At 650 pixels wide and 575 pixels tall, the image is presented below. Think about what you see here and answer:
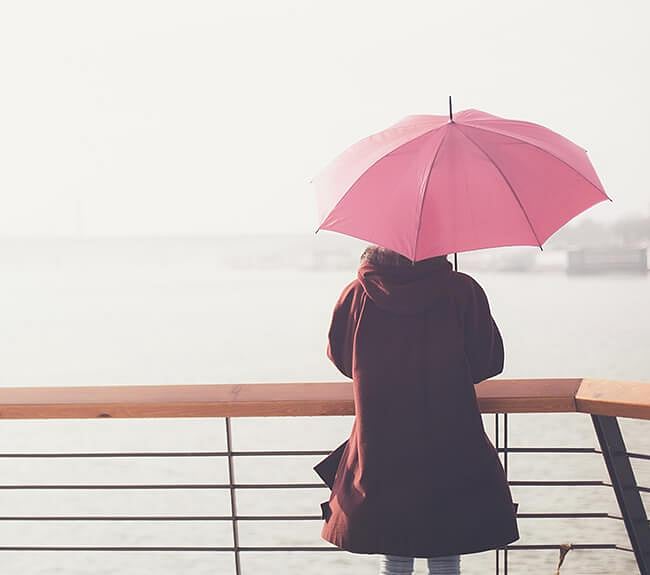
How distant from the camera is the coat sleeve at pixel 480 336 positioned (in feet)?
6.06

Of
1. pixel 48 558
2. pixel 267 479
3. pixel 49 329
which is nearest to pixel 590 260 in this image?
pixel 49 329

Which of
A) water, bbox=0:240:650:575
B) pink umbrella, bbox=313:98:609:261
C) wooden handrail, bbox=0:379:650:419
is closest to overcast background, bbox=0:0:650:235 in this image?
water, bbox=0:240:650:575

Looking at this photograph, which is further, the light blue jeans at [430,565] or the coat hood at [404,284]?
the light blue jeans at [430,565]

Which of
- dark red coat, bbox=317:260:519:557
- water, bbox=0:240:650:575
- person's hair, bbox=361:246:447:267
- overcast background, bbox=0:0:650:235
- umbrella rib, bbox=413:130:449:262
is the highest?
overcast background, bbox=0:0:650:235

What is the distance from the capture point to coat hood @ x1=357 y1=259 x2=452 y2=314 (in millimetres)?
1830

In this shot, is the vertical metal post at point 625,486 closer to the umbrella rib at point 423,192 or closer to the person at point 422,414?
the person at point 422,414

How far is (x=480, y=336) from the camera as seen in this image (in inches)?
73.0

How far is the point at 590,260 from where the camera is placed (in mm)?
39094

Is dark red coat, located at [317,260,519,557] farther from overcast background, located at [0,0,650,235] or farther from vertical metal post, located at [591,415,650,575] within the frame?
overcast background, located at [0,0,650,235]

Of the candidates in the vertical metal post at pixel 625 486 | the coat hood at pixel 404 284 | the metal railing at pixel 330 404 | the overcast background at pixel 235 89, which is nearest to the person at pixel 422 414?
the coat hood at pixel 404 284

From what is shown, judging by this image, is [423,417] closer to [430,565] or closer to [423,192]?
[430,565]

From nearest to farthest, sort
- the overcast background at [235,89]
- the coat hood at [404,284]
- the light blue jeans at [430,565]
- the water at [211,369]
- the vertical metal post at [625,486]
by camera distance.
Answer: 1. the coat hood at [404,284]
2. the light blue jeans at [430,565]
3. the vertical metal post at [625,486]
4. the water at [211,369]
5. the overcast background at [235,89]

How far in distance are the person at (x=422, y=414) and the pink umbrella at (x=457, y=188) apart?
0.07 metres

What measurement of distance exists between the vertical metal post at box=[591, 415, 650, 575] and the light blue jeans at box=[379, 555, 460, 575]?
387 millimetres
